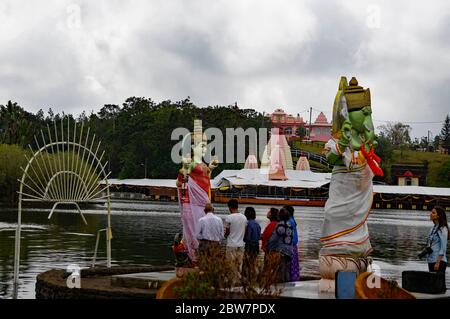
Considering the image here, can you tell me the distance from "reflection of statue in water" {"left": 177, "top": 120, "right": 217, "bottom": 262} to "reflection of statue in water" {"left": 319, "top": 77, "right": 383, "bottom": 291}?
3648mm

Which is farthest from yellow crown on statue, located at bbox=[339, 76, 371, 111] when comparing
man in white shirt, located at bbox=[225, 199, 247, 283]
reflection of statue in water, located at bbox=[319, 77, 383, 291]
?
man in white shirt, located at bbox=[225, 199, 247, 283]

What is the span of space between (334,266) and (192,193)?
4315mm

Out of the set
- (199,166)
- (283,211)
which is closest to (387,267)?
(199,166)

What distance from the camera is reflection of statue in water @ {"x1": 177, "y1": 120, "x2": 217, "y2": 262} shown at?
17.7 meters

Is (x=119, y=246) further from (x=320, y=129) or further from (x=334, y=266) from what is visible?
(x=320, y=129)

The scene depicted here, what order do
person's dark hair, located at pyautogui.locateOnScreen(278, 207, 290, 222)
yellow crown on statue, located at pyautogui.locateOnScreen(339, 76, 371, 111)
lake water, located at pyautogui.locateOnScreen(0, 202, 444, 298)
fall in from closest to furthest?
1. yellow crown on statue, located at pyautogui.locateOnScreen(339, 76, 371, 111)
2. person's dark hair, located at pyautogui.locateOnScreen(278, 207, 290, 222)
3. lake water, located at pyautogui.locateOnScreen(0, 202, 444, 298)

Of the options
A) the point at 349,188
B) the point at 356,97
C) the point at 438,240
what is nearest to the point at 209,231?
the point at 349,188

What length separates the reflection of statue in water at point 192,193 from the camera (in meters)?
17.7

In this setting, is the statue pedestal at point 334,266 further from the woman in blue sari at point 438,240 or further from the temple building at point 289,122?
the temple building at point 289,122

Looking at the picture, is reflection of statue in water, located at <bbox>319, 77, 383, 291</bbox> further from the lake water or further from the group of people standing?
the lake water

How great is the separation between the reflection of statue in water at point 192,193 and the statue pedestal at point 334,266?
3.63 metres

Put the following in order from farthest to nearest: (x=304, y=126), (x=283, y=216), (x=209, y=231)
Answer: (x=304, y=126) < (x=209, y=231) < (x=283, y=216)

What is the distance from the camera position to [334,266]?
14406mm

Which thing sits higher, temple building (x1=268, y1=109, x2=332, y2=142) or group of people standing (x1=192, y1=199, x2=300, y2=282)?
temple building (x1=268, y1=109, x2=332, y2=142)
